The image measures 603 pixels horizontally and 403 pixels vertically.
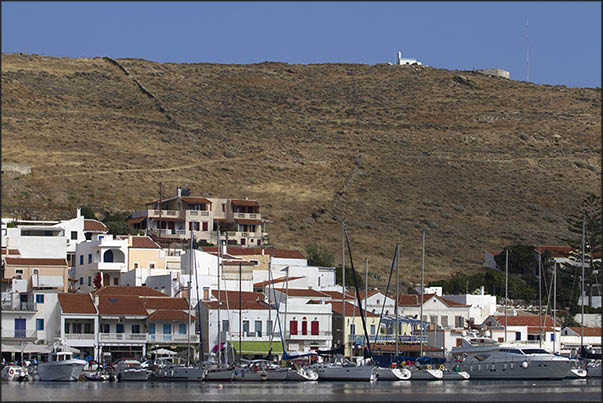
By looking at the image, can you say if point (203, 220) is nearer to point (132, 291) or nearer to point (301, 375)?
point (132, 291)

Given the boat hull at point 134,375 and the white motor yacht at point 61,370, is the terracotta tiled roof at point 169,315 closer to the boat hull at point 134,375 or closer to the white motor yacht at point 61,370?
the boat hull at point 134,375

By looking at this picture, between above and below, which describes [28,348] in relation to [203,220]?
below

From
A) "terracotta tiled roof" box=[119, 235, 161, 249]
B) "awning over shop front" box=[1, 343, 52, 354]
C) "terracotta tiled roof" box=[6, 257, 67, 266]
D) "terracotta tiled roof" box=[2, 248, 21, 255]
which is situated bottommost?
"awning over shop front" box=[1, 343, 52, 354]

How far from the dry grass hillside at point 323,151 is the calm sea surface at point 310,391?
145 feet

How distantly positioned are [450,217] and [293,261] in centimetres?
A: 4168

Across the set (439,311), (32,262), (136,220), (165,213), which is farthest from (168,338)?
(136,220)

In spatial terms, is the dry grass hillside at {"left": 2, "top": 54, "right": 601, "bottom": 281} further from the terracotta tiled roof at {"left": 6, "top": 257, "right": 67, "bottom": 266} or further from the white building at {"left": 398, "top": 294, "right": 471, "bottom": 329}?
the terracotta tiled roof at {"left": 6, "top": 257, "right": 67, "bottom": 266}

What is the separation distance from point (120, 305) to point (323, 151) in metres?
90.7

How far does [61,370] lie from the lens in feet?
190

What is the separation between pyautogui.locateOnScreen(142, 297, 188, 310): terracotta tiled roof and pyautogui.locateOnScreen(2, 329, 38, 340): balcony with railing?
673 cm

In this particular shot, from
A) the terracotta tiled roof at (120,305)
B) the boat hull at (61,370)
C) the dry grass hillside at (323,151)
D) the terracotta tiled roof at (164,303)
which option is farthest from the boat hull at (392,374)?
the dry grass hillside at (323,151)

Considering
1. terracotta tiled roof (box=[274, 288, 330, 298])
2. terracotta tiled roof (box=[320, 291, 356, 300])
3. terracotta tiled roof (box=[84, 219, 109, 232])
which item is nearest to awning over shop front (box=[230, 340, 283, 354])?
terracotta tiled roof (box=[274, 288, 330, 298])

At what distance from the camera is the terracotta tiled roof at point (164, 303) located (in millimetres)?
70688

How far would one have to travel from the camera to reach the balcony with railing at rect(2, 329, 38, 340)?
6581cm
